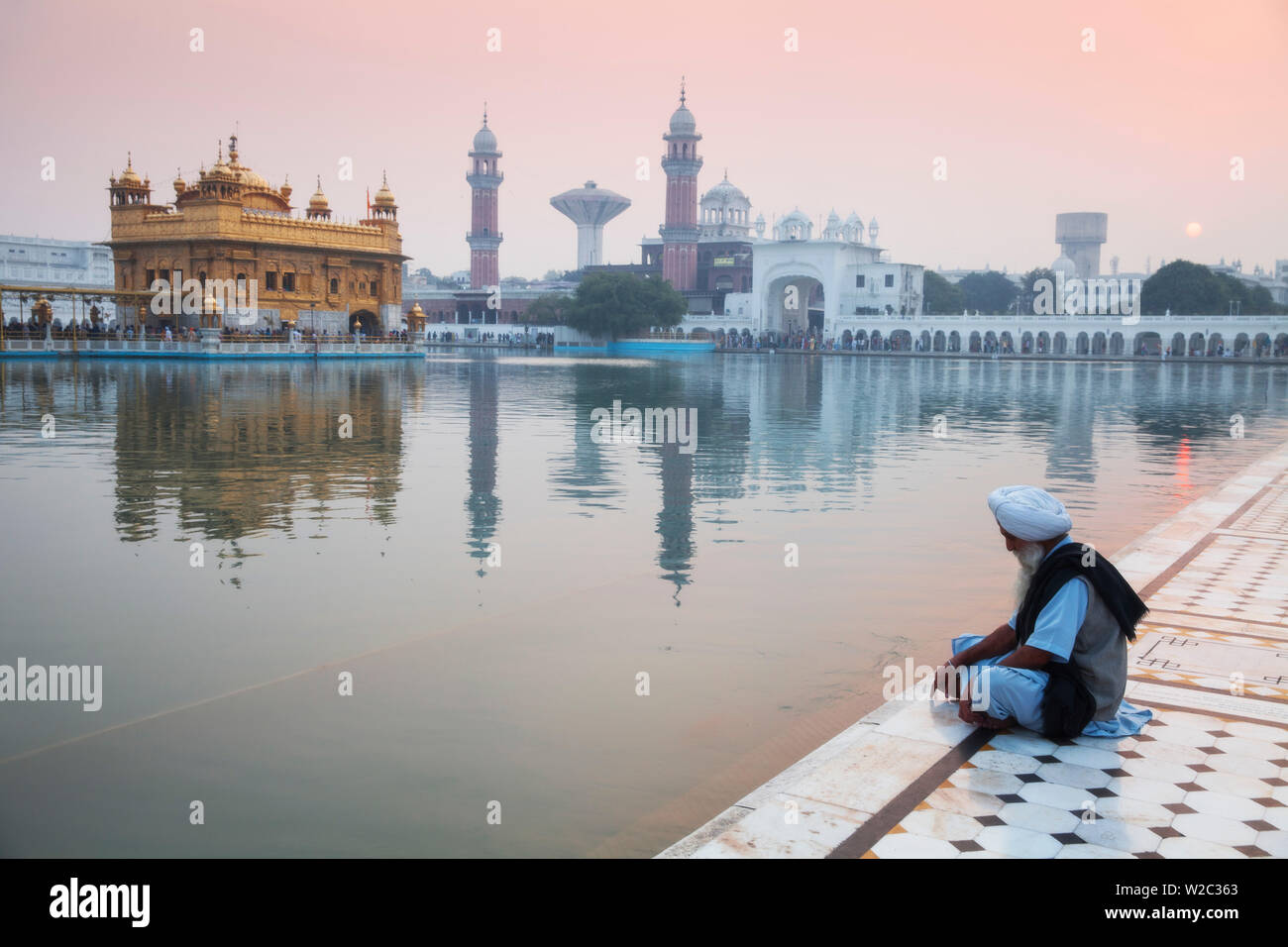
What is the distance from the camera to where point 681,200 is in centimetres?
7212

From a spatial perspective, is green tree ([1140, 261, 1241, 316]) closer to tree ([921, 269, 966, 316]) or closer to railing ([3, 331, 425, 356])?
tree ([921, 269, 966, 316])

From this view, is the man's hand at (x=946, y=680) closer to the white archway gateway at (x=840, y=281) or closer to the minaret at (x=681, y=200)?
the white archway gateway at (x=840, y=281)

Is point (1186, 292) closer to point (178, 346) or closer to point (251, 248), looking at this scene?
point (251, 248)

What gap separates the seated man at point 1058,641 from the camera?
3.77 m

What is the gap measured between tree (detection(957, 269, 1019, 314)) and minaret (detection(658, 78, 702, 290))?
26.2m

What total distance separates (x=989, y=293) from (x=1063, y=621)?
89562 millimetres

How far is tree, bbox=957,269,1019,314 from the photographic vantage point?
87.9m

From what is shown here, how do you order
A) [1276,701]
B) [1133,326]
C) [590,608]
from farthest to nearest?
[1133,326] < [590,608] < [1276,701]

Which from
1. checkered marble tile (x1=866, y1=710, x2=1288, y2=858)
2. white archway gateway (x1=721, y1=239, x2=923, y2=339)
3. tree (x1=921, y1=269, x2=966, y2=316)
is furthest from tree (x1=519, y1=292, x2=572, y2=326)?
checkered marble tile (x1=866, y1=710, x2=1288, y2=858)

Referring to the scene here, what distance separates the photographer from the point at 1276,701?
418cm

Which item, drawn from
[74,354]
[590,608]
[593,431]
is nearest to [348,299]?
[74,354]
